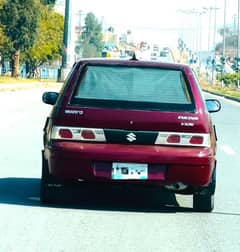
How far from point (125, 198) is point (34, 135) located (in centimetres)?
1044

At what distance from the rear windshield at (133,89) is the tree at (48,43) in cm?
8105

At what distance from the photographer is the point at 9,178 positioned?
1212 cm

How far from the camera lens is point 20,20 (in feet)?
262

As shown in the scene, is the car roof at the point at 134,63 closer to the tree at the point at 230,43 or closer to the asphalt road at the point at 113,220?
the asphalt road at the point at 113,220

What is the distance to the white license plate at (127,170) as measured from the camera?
902 cm

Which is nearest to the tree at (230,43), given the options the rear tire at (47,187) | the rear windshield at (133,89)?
the rear windshield at (133,89)

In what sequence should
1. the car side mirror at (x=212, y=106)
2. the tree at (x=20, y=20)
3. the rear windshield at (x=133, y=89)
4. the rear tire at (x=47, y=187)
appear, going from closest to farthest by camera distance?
the rear windshield at (x=133, y=89)
the rear tire at (x=47, y=187)
the car side mirror at (x=212, y=106)
the tree at (x=20, y=20)

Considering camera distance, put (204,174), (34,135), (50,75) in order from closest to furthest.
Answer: (204,174), (34,135), (50,75)

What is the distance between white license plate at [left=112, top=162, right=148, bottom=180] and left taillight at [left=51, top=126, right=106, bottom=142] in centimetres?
32

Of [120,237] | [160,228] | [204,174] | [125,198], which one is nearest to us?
[120,237]

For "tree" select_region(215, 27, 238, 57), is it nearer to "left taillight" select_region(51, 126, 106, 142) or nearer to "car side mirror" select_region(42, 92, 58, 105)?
"car side mirror" select_region(42, 92, 58, 105)

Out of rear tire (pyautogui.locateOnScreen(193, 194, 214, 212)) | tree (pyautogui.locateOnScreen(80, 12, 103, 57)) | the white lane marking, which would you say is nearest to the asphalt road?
rear tire (pyautogui.locateOnScreen(193, 194, 214, 212))

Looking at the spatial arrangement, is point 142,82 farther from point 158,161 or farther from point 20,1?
point 20,1

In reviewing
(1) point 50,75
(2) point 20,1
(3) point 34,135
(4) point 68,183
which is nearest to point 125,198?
(4) point 68,183
